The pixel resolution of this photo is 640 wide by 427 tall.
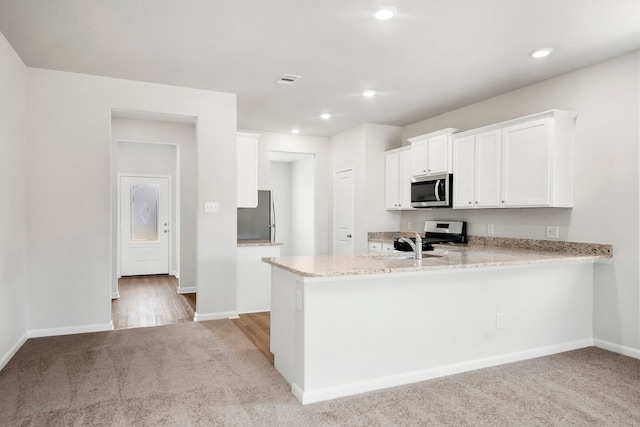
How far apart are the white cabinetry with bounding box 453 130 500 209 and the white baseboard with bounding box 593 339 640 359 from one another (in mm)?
1500

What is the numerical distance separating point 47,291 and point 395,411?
3.39 m

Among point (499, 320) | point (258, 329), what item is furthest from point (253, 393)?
point (499, 320)

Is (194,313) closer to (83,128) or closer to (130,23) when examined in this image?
(83,128)

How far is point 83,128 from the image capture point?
398 cm

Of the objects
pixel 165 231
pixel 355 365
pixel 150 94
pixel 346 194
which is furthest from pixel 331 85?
pixel 165 231

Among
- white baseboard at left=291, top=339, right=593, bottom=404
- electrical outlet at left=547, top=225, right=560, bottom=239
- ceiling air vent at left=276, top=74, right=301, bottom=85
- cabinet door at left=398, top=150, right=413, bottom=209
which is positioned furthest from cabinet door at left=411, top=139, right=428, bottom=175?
white baseboard at left=291, top=339, right=593, bottom=404

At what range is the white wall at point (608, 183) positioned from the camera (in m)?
3.31

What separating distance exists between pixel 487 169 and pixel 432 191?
2.72 ft

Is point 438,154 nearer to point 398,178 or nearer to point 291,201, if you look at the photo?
point 398,178

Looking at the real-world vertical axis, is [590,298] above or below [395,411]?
above

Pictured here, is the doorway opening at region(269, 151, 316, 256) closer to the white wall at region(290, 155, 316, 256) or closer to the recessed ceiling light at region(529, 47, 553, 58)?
the white wall at region(290, 155, 316, 256)

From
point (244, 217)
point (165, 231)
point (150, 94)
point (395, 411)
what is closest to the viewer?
point (395, 411)

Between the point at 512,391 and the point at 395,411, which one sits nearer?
the point at 395,411

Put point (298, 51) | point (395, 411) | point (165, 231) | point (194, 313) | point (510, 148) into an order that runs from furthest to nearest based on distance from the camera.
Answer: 1. point (165, 231)
2. point (194, 313)
3. point (510, 148)
4. point (298, 51)
5. point (395, 411)
